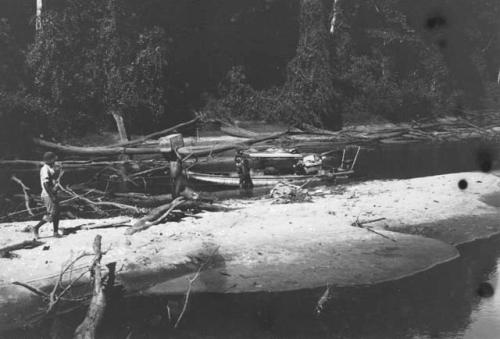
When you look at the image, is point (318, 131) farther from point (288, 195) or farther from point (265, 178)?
point (288, 195)

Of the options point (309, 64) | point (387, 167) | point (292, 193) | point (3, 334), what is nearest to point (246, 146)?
point (292, 193)

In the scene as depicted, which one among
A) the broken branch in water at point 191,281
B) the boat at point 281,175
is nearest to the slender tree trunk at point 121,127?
the boat at point 281,175

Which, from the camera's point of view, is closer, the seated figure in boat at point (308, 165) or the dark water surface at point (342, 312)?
the dark water surface at point (342, 312)

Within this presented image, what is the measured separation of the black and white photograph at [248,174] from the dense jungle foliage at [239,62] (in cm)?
18

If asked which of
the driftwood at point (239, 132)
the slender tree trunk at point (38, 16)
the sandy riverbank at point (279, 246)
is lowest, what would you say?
the sandy riverbank at point (279, 246)

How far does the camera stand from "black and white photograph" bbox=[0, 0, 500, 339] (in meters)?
10.2

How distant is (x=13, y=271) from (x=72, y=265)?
1.28 meters

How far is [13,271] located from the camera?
36.9ft

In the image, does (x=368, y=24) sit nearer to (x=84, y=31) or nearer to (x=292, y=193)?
(x=84, y=31)

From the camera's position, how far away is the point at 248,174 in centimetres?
2256

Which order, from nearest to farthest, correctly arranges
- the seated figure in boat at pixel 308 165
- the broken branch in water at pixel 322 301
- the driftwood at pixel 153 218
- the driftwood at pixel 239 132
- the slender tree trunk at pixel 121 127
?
the broken branch in water at pixel 322 301
the driftwood at pixel 153 218
the seated figure in boat at pixel 308 165
the driftwood at pixel 239 132
the slender tree trunk at pixel 121 127

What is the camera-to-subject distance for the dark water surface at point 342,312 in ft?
30.4

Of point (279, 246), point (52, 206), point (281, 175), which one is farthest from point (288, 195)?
point (52, 206)

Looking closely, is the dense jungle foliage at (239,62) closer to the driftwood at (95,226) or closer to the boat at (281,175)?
the boat at (281,175)
